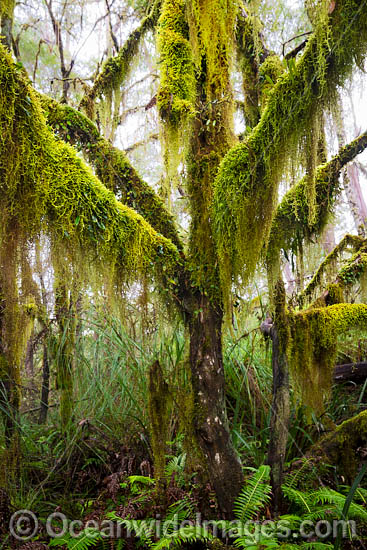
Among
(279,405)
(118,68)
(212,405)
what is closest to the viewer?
(212,405)

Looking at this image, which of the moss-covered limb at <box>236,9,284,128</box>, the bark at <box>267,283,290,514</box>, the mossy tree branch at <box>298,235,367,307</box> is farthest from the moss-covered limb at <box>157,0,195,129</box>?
the mossy tree branch at <box>298,235,367,307</box>

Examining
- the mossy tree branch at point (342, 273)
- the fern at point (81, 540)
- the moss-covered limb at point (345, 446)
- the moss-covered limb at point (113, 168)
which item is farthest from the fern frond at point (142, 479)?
the mossy tree branch at point (342, 273)

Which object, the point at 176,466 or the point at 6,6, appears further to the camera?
the point at 176,466

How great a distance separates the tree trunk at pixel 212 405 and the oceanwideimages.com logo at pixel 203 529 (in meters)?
0.15

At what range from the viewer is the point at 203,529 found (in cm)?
196

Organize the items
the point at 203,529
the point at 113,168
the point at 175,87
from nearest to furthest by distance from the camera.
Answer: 1. the point at 203,529
2. the point at 175,87
3. the point at 113,168

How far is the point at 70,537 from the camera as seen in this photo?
223 cm

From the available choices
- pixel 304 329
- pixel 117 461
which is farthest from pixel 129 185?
pixel 117 461

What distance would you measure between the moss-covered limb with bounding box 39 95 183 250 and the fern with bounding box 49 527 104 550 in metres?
1.80

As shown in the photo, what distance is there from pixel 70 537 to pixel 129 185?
7.25 feet

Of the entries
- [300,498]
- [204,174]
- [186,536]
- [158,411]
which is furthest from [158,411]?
[204,174]

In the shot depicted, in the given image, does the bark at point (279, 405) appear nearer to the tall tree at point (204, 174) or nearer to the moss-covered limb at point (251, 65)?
the tall tree at point (204, 174)

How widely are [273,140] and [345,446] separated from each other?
2190mm

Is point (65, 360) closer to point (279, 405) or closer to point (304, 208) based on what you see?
point (279, 405)
